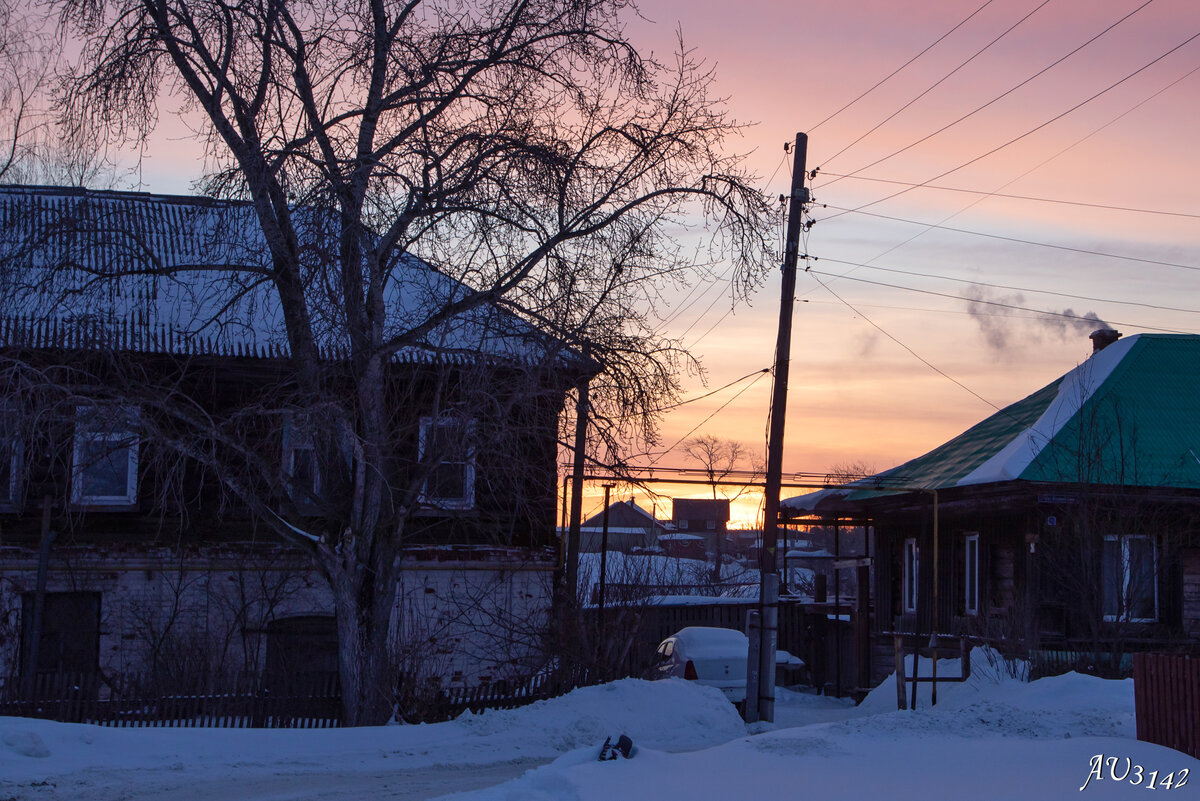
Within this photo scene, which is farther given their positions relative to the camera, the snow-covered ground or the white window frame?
the white window frame

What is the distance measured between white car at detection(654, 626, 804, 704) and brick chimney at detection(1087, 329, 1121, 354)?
11.1m

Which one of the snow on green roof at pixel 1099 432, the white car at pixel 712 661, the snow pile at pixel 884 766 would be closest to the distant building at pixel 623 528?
the snow on green roof at pixel 1099 432

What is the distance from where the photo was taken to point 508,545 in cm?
1838

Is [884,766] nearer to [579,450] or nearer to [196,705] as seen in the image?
[579,450]

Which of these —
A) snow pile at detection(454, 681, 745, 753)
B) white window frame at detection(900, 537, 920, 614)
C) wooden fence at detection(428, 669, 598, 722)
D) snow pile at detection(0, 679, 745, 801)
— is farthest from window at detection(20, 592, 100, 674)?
white window frame at detection(900, 537, 920, 614)

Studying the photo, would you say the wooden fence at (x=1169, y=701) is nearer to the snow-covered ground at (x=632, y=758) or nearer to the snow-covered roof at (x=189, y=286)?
the snow-covered ground at (x=632, y=758)

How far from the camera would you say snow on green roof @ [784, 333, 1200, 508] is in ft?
63.6

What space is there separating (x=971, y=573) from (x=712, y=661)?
6.81m

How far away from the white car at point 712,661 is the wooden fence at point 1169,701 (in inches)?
331

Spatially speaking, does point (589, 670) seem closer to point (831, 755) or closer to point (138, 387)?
point (831, 755)

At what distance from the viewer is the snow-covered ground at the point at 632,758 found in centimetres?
839

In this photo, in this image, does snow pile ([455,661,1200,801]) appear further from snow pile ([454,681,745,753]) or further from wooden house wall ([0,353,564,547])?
wooden house wall ([0,353,564,547])

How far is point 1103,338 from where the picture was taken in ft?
79.6

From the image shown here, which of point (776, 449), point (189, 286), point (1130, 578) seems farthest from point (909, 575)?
point (189, 286)
